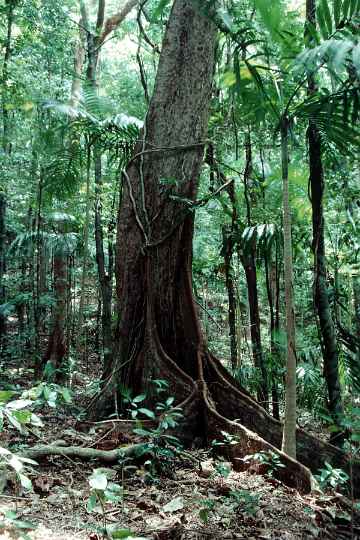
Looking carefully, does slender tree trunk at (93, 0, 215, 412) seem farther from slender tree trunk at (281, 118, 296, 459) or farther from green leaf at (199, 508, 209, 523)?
green leaf at (199, 508, 209, 523)

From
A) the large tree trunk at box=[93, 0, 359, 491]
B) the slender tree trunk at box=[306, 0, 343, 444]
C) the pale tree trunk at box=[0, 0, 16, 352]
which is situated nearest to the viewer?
the slender tree trunk at box=[306, 0, 343, 444]

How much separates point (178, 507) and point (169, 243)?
250cm

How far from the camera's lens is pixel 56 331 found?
8.62 metres

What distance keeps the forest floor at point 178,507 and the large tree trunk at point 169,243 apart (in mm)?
894

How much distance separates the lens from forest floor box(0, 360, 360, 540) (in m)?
2.48

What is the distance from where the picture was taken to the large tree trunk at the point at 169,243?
4348 millimetres

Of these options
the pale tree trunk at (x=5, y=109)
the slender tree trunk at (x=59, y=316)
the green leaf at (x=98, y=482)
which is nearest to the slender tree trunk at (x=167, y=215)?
the green leaf at (x=98, y=482)

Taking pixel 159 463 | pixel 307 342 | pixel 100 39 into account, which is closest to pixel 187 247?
pixel 159 463

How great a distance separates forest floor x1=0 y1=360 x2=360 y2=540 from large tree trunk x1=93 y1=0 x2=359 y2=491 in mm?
894

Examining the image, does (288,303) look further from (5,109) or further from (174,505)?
(5,109)

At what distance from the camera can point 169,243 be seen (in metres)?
4.68

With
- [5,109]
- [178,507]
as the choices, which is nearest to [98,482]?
[178,507]

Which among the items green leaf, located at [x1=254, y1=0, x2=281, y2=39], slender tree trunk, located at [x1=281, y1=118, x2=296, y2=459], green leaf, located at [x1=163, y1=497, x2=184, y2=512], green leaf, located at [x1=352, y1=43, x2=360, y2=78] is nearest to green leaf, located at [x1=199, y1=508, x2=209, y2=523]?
green leaf, located at [x1=163, y1=497, x2=184, y2=512]

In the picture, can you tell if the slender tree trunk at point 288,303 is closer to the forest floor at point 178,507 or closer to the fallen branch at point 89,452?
the forest floor at point 178,507
